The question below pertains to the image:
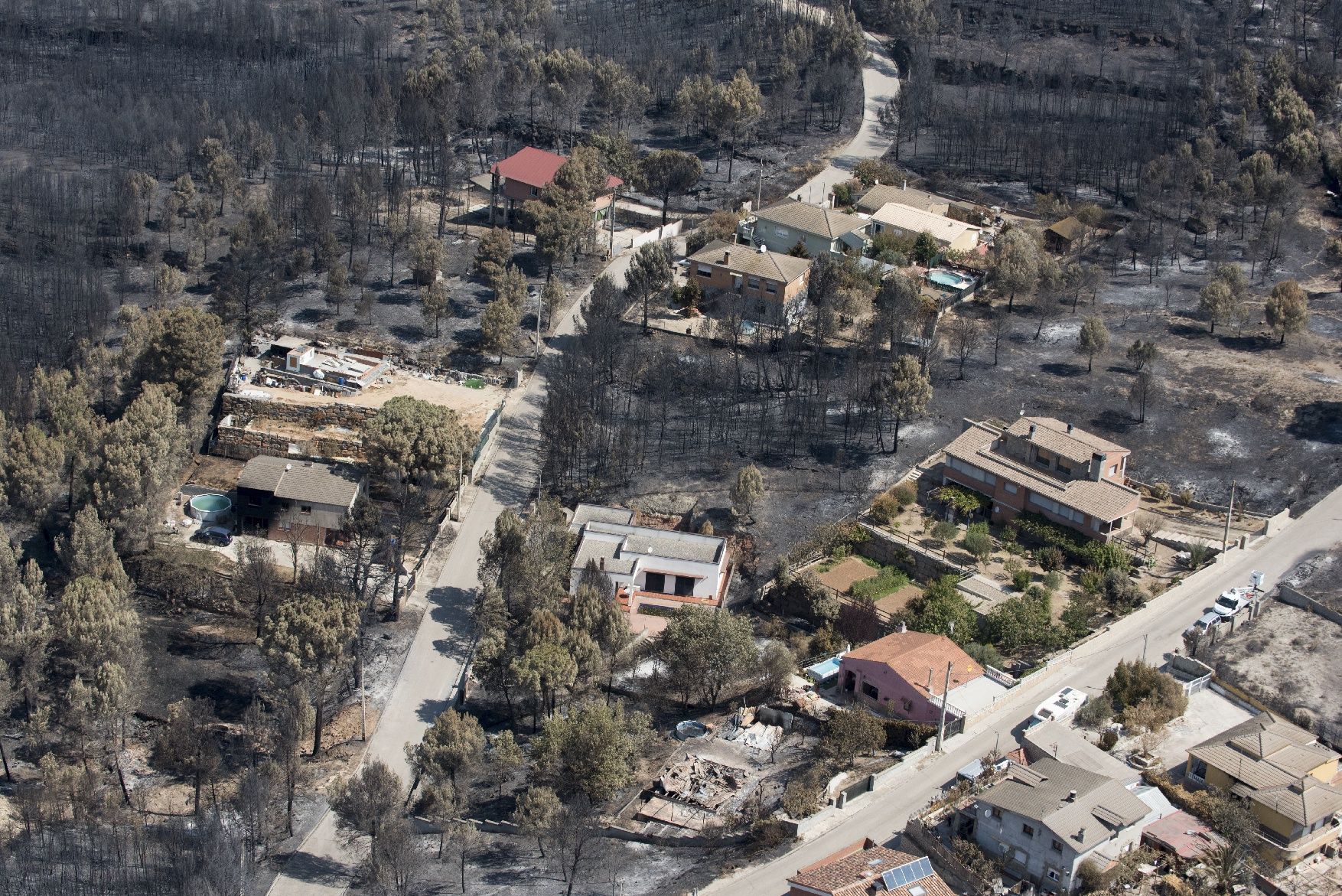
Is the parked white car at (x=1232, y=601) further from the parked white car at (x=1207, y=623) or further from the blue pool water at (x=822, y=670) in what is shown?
the blue pool water at (x=822, y=670)

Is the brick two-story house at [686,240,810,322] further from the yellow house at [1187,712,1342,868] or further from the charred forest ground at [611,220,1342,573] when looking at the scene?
the yellow house at [1187,712,1342,868]

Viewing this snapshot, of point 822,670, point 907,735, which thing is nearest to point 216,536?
point 822,670

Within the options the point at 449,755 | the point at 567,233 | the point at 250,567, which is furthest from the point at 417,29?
the point at 449,755

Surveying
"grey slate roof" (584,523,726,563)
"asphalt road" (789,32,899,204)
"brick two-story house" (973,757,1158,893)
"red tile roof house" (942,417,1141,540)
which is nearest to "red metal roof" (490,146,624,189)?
"asphalt road" (789,32,899,204)

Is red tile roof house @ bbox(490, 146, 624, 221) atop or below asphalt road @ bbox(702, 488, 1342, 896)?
atop

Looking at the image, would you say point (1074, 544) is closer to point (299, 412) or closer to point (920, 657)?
point (920, 657)

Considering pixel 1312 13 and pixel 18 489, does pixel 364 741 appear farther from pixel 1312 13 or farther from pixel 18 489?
pixel 1312 13

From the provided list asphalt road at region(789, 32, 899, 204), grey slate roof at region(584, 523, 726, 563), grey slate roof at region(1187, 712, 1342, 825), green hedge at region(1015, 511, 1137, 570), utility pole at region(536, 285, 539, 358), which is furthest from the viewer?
asphalt road at region(789, 32, 899, 204)
